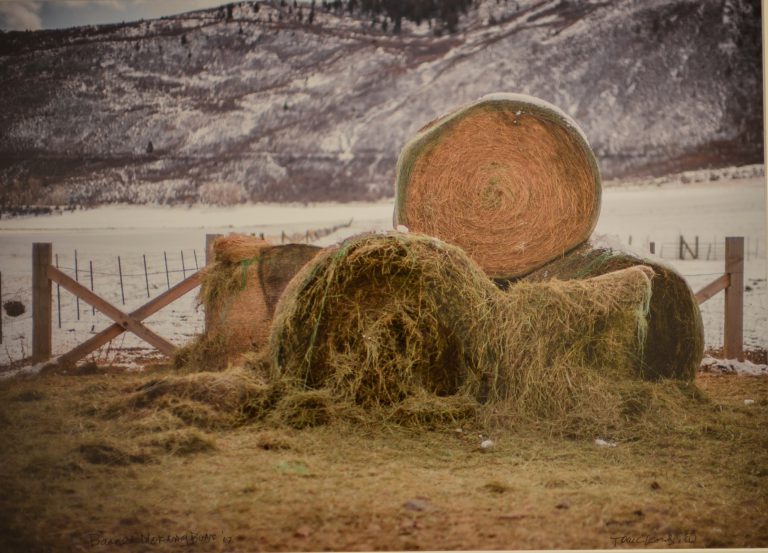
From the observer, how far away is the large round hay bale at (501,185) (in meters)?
4.50

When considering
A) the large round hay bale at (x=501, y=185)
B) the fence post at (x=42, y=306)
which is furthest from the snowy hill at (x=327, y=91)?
the large round hay bale at (x=501, y=185)

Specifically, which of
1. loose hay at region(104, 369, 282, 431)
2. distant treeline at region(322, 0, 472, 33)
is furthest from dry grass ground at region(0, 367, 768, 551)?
distant treeline at region(322, 0, 472, 33)

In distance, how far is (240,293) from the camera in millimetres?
4809

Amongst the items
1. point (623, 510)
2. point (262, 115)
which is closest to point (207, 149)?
point (262, 115)

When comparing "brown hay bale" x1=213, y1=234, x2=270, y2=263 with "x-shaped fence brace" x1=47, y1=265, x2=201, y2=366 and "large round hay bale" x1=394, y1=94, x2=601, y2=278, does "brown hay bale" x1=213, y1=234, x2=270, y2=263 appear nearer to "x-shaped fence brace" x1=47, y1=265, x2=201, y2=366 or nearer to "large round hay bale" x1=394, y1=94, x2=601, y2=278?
"x-shaped fence brace" x1=47, y1=265, x2=201, y2=366

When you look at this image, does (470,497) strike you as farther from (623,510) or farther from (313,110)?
(313,110)

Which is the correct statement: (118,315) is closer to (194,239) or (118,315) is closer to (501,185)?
(194,239)

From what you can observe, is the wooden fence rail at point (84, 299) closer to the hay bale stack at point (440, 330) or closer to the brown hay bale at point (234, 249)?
the brown hay bale at point (234, 249)

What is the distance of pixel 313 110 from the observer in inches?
213

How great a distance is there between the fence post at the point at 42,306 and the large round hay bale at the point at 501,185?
206cm

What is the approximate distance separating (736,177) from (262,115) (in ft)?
9.62

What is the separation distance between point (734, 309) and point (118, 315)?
3888 mm

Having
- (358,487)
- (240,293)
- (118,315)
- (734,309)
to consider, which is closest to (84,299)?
(118,315)

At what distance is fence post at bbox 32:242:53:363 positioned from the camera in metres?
4.55
